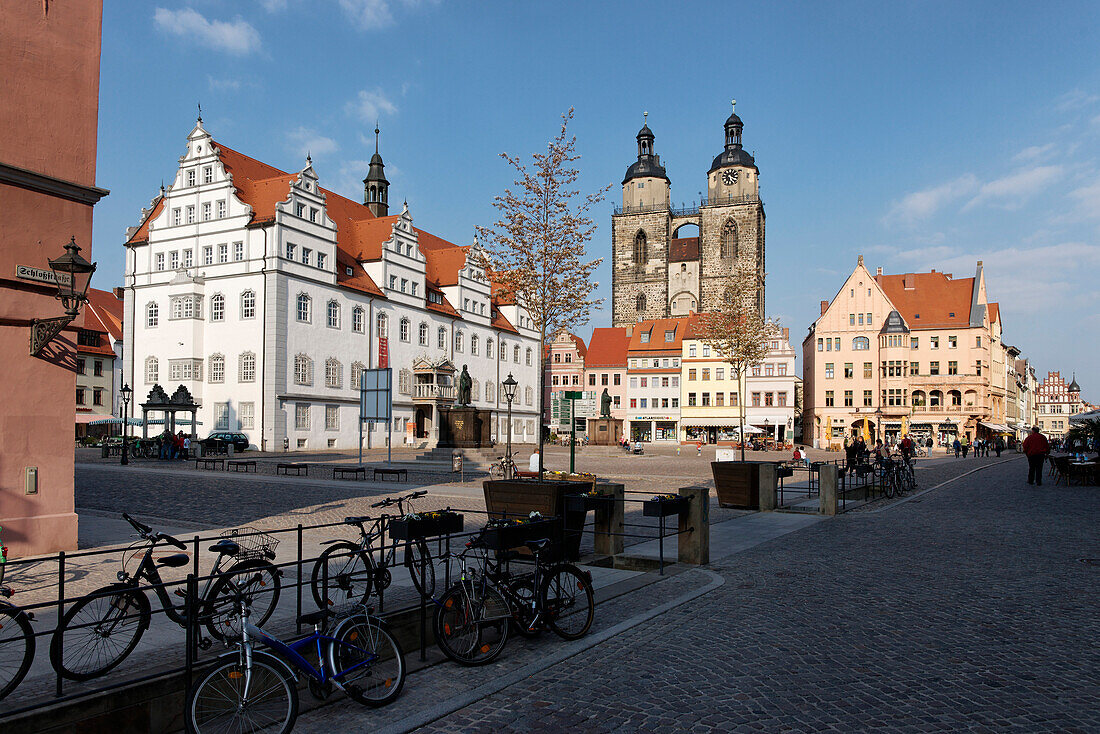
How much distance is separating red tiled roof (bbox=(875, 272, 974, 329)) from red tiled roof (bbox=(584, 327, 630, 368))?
1081 inches

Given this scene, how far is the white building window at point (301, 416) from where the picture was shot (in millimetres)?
48781

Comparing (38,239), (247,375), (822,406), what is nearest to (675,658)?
(38,239)

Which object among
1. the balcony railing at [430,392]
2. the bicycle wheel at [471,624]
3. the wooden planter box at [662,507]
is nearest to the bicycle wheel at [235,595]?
the bicycle wheel at [471,624]

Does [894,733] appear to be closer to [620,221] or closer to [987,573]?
[987,573]

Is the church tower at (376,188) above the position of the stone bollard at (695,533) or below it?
above

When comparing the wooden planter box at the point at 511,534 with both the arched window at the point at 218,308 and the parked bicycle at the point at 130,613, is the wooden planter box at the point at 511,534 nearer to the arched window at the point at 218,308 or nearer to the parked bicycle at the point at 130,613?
the parked bicycle at the point at 130,613

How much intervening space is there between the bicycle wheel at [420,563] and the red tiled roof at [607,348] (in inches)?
3105

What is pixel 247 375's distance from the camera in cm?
4750

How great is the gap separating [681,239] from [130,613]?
111 meters

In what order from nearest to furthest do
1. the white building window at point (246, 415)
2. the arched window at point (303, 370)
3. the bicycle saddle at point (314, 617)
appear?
the bicycle saddle at point (314, 617) < the white building window at point (246, 415) < the arched window at point (303, 370)

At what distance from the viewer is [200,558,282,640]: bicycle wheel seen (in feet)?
19.0

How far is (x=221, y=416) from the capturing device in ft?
158

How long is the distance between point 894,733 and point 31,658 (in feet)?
18.1

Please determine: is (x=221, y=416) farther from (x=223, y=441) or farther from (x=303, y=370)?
(x=303, y=370)
